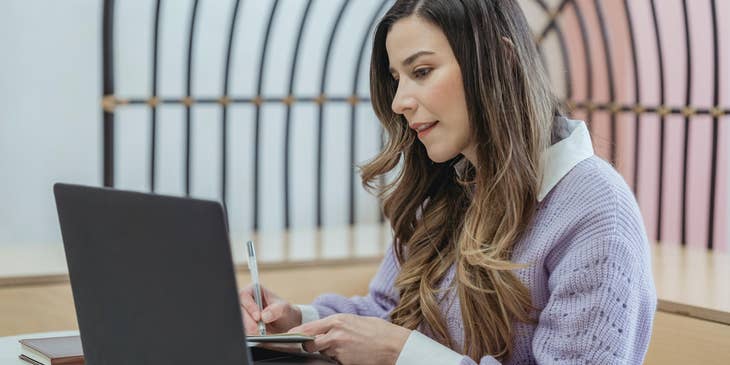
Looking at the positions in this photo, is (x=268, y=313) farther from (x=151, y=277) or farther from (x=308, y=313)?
(x=151, y=277)

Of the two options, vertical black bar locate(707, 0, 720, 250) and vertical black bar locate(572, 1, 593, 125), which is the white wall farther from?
vertical black bar locate(707, 0, 720, 250)

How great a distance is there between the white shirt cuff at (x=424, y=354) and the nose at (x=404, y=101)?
37 cm

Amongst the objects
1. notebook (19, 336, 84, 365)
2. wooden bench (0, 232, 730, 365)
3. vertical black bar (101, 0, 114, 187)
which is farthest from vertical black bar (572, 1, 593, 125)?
notebook (19, 336, 84, 365)

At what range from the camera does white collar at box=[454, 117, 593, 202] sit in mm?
1701

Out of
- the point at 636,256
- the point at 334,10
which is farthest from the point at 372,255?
the point at 334,10

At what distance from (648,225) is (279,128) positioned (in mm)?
1412

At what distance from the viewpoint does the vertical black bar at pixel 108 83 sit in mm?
2787

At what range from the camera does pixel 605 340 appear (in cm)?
154

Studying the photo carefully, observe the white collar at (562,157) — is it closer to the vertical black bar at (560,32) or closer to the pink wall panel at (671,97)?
the vertical black bar at (560,32)

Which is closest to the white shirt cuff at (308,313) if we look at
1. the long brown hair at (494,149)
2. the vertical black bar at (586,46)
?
the long brown hair at (494,149)

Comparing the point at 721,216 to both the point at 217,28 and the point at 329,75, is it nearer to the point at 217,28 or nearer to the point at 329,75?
the point at 329,75

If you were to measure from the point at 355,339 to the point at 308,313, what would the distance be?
0.36 m

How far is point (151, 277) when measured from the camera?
1.29 meters

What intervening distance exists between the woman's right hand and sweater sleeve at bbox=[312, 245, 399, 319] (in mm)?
144
